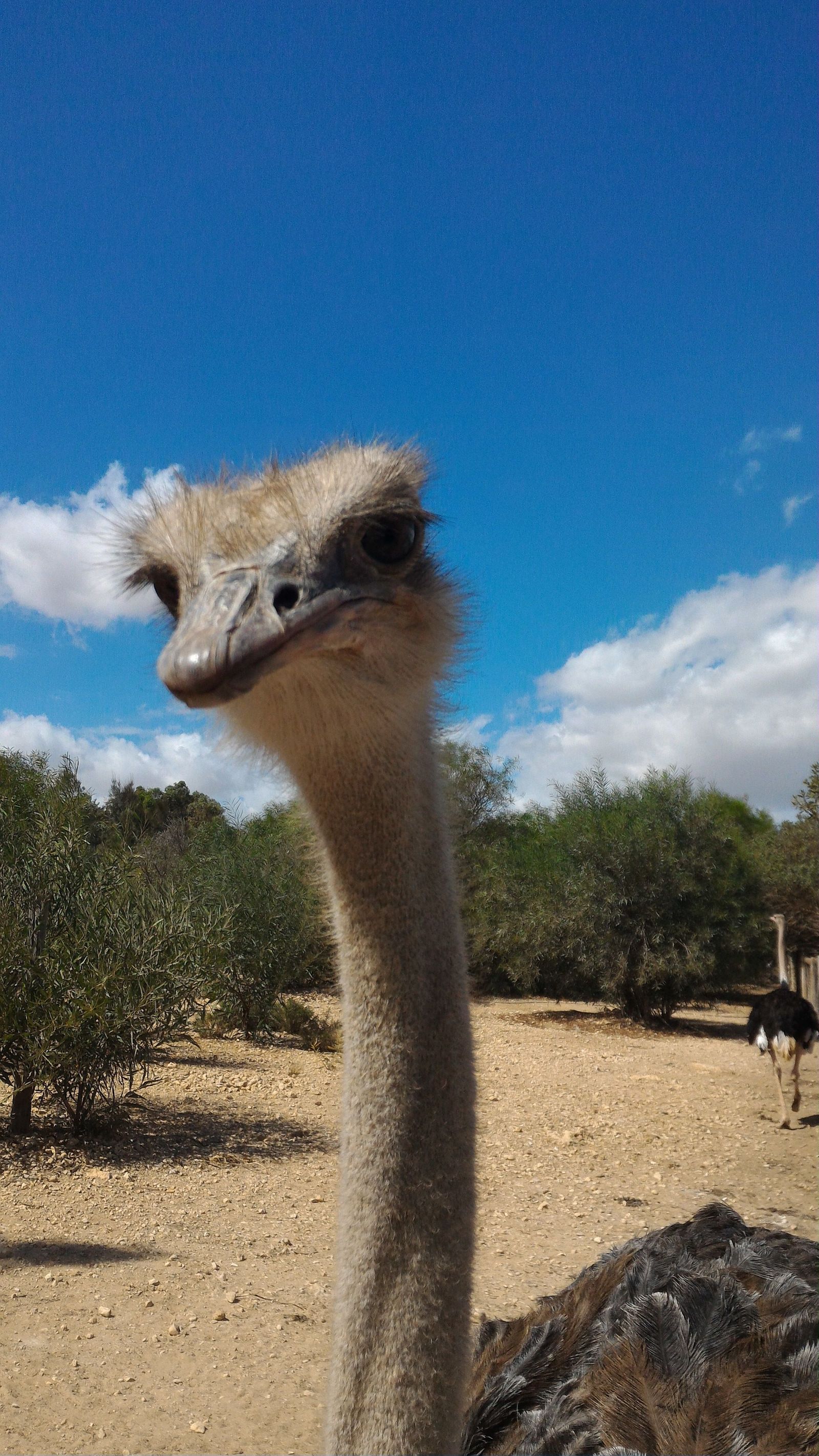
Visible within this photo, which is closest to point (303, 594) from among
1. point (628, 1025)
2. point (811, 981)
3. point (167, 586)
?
point (167, 586)

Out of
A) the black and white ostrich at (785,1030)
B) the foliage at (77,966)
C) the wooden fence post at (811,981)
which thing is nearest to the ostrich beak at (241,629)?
the foliage at (77,966)

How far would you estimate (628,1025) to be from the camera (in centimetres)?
1566

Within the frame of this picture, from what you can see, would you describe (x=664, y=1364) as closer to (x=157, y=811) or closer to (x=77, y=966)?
(x=77, y=966)

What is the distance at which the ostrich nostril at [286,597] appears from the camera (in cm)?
125

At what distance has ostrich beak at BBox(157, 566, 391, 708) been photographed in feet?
3.68

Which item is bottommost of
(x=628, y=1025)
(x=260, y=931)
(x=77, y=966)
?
(x=628, y=1025)

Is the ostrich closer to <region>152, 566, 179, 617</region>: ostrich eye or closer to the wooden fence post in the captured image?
<region>152, 566, 179, 617</region>: ostrich eye

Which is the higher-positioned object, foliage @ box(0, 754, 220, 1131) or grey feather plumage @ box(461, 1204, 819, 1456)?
foliage @ box(0, 754, 220, 1131)

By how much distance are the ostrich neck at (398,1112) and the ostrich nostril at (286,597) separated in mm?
288

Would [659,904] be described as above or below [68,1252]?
above

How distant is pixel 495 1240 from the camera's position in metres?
5.20

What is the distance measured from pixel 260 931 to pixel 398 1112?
394 inches

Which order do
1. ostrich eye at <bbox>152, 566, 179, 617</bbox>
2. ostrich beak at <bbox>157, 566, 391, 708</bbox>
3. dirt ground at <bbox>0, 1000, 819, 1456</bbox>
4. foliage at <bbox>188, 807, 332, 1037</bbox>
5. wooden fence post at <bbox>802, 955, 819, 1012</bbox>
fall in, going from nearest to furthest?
ostrich beak at <bbox>157, 566, 391, 708</bbox> → ostrich eye at <bbox>152, 566, 179, 617</bbox> → dirt ground at <bbox>0, 1000, 819, 1456</bbox> → foliage at <bbox>188, 807, 332, 1037</bbox> → wooden fence post at <bbox>802, 955, 819, 1012</bbox>

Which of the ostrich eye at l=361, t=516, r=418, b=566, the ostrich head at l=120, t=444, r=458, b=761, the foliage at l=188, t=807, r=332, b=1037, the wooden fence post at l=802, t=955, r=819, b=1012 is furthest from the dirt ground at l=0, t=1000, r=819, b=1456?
the ostrich eye at l=361, t=516, r=418, b=566
